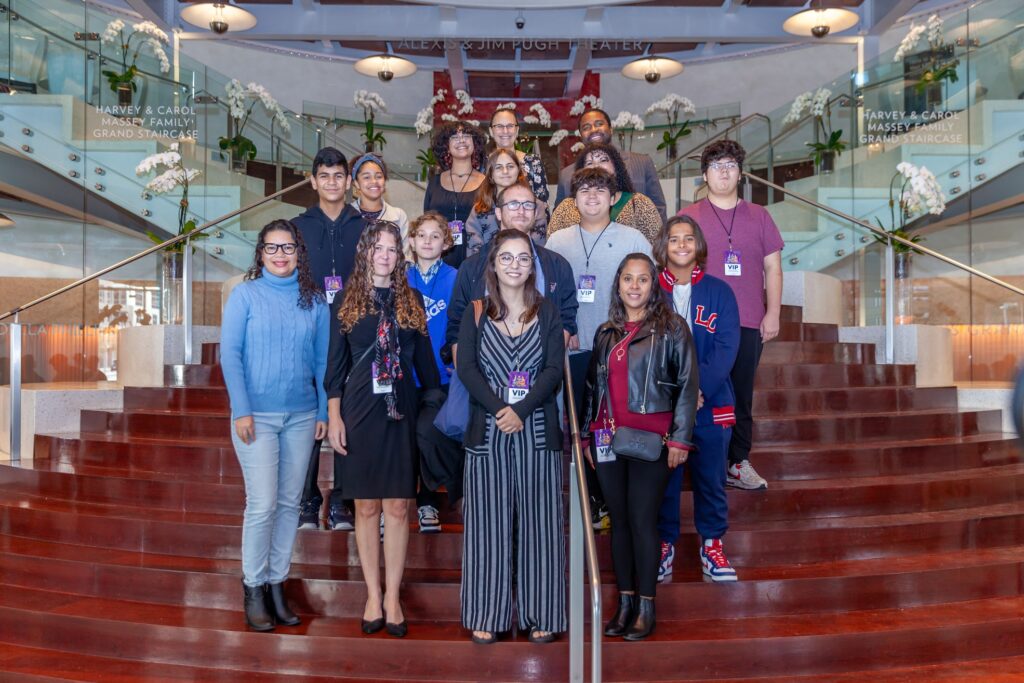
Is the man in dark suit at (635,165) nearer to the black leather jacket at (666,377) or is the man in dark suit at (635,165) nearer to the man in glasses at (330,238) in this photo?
the man in glasses at (330,238)

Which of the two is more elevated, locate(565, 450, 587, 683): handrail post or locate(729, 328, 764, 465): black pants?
locate(729, 328, 764, 465): black pants

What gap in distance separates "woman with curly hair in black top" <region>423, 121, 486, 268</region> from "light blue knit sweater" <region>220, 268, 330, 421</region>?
1.44m

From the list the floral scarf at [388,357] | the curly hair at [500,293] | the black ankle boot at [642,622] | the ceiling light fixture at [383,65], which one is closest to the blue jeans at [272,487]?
the floral scarf at [388,357]

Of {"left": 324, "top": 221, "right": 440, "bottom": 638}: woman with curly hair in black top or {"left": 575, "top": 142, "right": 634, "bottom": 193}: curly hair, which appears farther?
{"left": 575, "top": 142, "right": 634, "bottom": 193}: curly hair

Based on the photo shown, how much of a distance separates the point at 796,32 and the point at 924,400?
548 centimetres

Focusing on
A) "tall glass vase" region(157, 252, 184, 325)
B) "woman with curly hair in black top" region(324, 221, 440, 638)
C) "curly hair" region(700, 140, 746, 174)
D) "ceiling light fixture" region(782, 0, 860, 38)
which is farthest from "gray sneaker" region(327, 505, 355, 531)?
"ceiling light fixture" region(782, 0, 860, 38)

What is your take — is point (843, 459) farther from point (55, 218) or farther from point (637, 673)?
point (55, 218)

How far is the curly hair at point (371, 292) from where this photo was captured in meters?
3.47

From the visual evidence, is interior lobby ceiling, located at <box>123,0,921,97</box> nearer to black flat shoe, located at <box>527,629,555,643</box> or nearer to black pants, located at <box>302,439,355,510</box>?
black pants, located at <box>302,439,355,510</box>

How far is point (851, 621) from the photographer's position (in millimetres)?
3604

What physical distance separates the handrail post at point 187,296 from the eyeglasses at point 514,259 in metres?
3.95

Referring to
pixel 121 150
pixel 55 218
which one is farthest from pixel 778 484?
pixel 55 218

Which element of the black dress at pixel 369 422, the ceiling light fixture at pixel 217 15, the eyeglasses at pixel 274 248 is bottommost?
the black dress at pixel 369 422

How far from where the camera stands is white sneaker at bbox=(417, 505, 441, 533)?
4047 millimetres
